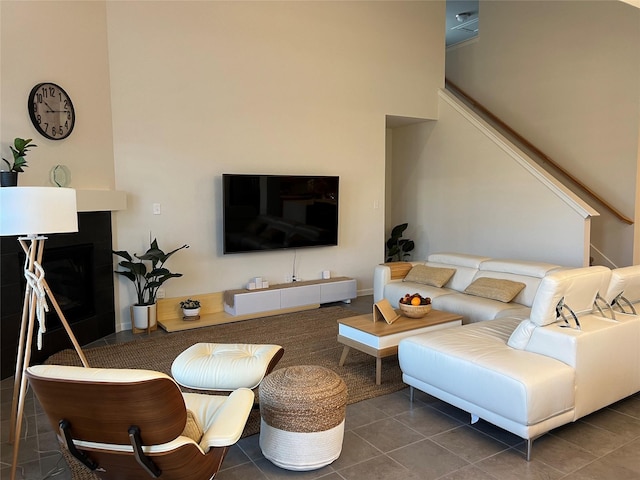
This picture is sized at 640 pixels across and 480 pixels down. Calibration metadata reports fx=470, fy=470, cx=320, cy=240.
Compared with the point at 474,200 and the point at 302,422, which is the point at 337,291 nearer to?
the point at 474,200

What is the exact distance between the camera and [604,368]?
2.69 meters

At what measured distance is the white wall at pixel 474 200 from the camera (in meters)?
5.42

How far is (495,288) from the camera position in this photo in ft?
14.0

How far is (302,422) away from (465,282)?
9.68ft

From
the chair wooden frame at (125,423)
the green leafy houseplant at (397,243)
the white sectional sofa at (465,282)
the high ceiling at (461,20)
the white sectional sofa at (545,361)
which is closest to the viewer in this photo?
the chair wooden frame at (125,423)

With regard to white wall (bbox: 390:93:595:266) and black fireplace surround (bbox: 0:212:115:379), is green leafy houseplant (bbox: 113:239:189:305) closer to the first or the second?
black fireplace surround (bbox: 0:212:115:379)

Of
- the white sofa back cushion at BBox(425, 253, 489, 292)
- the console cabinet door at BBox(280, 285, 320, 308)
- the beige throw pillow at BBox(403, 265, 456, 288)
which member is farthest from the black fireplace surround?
the white sofa back cushion at BBox(425, 253, 489, 292)

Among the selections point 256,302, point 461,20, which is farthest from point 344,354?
point 461,20

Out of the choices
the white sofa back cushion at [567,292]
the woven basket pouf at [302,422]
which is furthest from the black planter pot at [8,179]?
the white sofa back cushion at [567,292]

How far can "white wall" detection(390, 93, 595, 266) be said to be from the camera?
5418 millimetres

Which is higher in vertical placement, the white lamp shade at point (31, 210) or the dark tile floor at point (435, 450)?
the white lamp shade at point (31, 210)

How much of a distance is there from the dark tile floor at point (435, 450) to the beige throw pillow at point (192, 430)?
493mm

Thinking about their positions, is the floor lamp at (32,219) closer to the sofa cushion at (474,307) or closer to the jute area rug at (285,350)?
the jute area rug at (285,350)

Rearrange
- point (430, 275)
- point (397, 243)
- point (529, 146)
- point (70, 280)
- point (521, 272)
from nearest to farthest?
point (70, 280) < point (521, 272) < point (430, 275) < point (529, 146) < point (397, 243)
